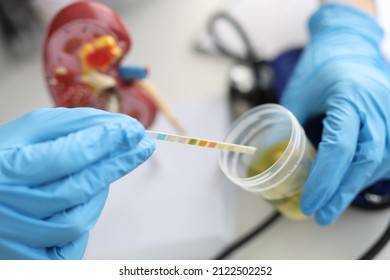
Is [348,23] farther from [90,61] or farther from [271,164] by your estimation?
[90,61]

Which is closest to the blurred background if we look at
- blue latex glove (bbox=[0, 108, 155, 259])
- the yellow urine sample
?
the yellow urine sample

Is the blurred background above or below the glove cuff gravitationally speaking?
below

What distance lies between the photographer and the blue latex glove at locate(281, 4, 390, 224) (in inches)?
21.2

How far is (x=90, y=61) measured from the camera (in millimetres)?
606

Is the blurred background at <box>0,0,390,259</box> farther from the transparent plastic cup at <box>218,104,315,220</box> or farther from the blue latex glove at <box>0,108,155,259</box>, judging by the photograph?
the blue latex glove at <box>0,108,155,259</box>

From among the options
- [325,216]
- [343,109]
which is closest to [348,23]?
[343,109]

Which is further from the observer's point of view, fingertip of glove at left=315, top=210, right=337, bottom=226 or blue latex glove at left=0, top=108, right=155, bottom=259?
fingertip of glove at left=315, top=210, right=337, bottom=226

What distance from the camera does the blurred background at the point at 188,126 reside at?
25.9 inches

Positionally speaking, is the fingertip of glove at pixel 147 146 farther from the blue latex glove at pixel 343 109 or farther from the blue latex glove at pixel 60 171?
the blue latex glove at pixel 343 109

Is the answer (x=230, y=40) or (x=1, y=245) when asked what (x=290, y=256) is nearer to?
(x=1, y=245)

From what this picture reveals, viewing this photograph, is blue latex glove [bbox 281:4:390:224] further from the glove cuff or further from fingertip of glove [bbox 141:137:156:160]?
fingertip of glove [bbox 141:137:156:160]

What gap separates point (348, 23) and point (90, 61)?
41 centimetres

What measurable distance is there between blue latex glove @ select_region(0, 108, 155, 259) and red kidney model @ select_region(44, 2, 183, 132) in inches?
5.5

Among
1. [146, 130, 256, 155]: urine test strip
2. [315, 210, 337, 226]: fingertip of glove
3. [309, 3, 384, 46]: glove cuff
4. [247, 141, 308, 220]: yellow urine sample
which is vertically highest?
[146, 130, 256, 155]: urine test strip
